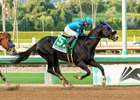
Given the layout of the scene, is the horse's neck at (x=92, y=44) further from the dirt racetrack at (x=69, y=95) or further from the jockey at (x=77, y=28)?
the dirt racetrack at (x=69, y=95)

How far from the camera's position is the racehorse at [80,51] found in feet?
39.7

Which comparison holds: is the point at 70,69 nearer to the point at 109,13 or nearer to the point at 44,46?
the point at 44,46

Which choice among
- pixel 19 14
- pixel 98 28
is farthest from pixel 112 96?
pixel 19 14

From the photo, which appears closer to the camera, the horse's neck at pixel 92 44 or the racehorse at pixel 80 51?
the racehorse at pixel 80 51

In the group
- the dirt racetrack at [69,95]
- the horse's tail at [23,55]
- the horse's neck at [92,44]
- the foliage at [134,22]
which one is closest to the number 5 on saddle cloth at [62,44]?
the horse's neck at [92,44]

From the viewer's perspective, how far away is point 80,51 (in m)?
12.2

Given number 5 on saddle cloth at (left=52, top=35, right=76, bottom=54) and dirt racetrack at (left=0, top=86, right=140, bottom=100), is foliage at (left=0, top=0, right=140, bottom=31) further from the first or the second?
dirt racetrack at (left=0, top=86, right=140, bottom=100)

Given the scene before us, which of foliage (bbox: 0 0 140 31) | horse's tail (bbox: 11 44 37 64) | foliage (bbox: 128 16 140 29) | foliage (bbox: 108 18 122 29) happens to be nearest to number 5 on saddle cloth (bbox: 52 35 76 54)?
horse's tail (bbox: 11 44 37 64)

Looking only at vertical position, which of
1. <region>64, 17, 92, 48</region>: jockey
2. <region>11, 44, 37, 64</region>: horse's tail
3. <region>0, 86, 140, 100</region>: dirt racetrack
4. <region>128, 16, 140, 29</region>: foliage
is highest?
<region>64, 17, 92, 48</region>: jockey

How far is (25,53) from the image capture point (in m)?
12.9

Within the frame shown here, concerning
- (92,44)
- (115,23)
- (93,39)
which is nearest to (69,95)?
(92,44)

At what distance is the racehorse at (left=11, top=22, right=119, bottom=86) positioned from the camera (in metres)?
12.1

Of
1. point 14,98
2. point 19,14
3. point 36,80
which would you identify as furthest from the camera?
point 19,14

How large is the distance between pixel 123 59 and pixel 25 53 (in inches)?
96.9
